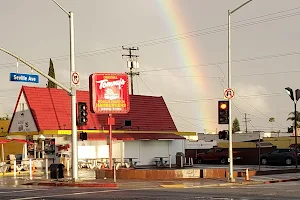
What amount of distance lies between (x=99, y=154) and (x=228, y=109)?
19391 mm

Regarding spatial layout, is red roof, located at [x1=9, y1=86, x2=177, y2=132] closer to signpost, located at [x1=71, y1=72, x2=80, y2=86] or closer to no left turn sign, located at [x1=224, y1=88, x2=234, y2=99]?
signpost, located at [x1=71, y1=72, x2=80, y2=86]

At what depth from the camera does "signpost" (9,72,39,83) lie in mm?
28594

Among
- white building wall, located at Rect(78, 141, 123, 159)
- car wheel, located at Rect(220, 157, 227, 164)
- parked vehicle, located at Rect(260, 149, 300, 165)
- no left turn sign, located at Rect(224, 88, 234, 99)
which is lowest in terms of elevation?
car wheel, located at Rect(220, 157, 227, 164)

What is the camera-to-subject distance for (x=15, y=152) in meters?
60.5

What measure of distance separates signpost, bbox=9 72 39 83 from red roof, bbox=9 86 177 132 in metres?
16.6

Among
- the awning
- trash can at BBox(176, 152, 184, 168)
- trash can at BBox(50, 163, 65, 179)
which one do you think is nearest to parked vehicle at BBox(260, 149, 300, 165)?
the awning

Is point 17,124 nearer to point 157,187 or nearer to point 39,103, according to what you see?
point 39,103

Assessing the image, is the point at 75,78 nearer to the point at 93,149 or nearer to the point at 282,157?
the point at 93,149

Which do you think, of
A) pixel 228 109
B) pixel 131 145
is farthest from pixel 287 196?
pixel 131 145

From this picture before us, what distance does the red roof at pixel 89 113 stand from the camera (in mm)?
47156

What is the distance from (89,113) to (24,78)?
2181 cm

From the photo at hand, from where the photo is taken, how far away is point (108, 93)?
3812 cm

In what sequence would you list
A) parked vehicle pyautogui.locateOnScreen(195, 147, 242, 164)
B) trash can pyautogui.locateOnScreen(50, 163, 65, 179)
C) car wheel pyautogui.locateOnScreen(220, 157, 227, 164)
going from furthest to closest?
parked vehicle pyautogui.locateOnScreen(195, 147, 242, 164)
car wheel pyautogui.locateOnScreen(220, 157, 227, 164)
trash can pyautogui.locateOnScreen(50, 163, 65, 179)

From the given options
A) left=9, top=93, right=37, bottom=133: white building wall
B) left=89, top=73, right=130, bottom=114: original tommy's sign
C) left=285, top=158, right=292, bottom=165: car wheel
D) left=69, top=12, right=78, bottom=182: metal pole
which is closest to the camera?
left=69, top=12, right=78, bottom=182: metal pole
